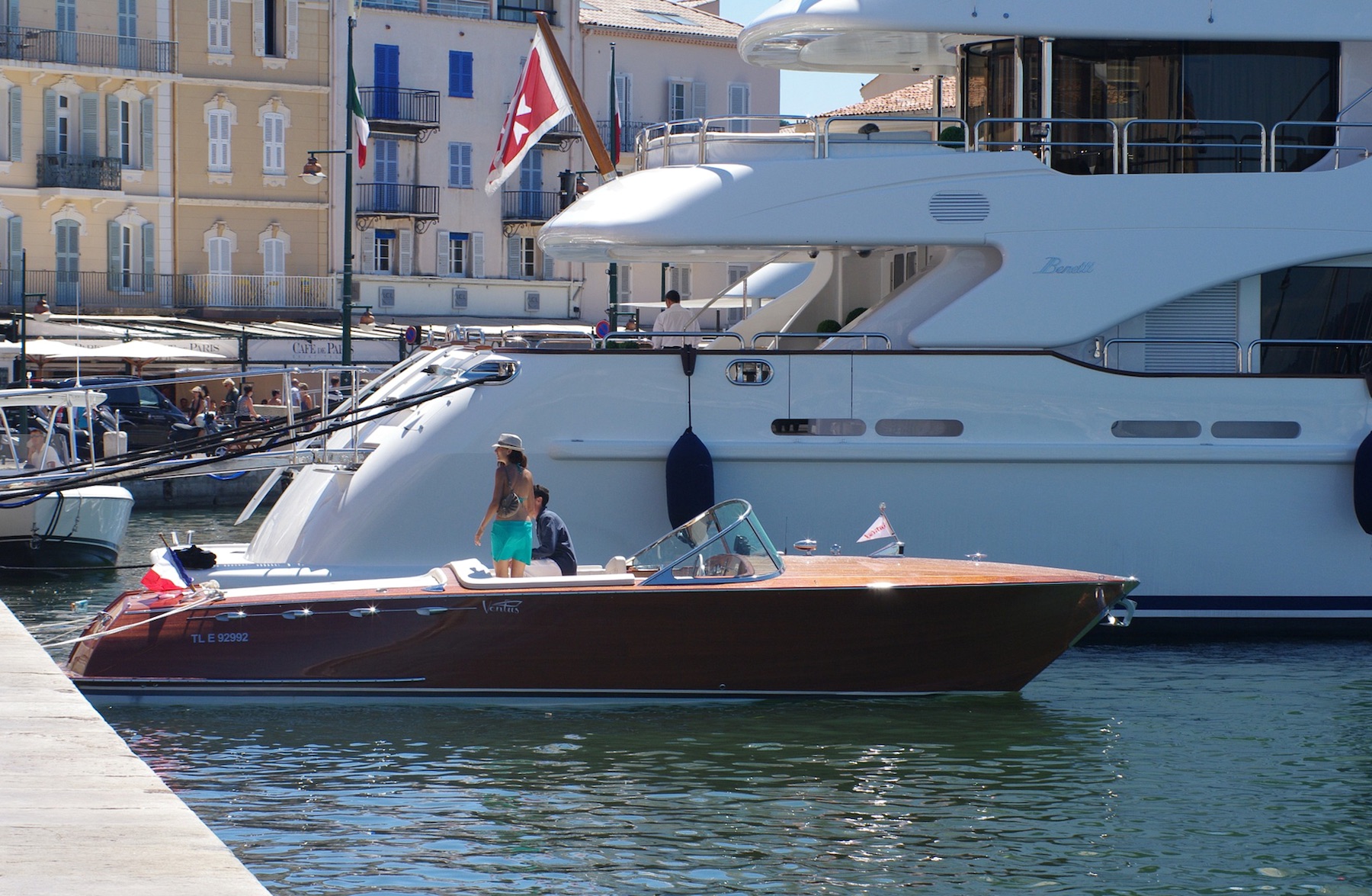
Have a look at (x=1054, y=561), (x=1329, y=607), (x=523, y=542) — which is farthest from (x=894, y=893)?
(x=1329, y=607)

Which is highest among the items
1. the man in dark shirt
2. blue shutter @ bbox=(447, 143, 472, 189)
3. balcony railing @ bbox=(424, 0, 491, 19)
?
balcony railing @ bbox=(424, 0, 491, 19)

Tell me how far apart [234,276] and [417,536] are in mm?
32288

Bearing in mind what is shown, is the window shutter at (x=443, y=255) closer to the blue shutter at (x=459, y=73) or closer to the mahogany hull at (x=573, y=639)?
the blue shutter at (x=459, y=73)

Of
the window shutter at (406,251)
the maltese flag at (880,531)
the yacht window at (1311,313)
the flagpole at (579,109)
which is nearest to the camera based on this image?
the maltese flag at (880,531)

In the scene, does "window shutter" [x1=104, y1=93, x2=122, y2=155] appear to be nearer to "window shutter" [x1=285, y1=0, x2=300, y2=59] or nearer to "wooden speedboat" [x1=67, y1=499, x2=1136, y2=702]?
"window shutter" [x1=285, y1=0, x2=300, y2=59]

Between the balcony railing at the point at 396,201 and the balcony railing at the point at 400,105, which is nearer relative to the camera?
the balcony railing at the point at 400,105

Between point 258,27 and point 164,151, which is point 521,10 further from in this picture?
point 164,151

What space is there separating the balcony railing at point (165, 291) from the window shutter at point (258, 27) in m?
5.50

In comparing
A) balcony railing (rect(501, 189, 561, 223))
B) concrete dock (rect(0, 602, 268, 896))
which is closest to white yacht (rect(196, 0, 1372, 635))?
concrete dock (rect(0, 602, 268, 896))

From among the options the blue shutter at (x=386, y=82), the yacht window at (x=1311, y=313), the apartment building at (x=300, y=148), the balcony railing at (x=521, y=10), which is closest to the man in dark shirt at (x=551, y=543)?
the yacht window at (x=1311, y=313)

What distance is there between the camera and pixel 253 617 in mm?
10555

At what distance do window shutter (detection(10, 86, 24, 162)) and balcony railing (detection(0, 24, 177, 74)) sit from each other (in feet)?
2.75

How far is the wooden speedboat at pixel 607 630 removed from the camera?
10.6 meters

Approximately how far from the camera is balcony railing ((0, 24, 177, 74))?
132 feet
